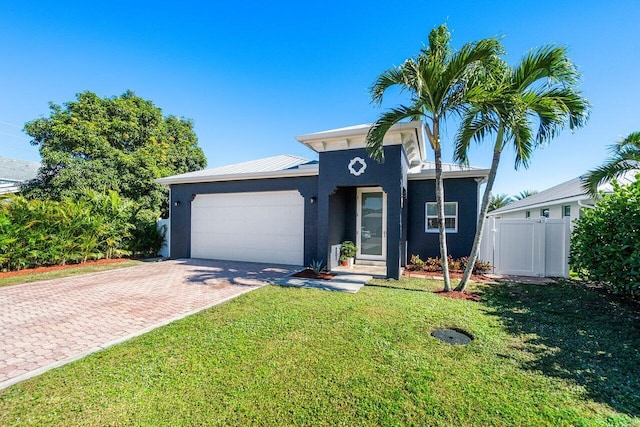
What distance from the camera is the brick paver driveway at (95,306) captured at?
372 centimetres

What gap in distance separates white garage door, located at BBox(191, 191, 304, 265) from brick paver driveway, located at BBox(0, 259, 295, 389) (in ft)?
4.53

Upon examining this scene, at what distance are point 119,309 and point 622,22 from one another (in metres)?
13.6

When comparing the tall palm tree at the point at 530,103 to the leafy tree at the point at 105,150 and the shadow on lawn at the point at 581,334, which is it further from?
the leafy tree at the point at 105,150

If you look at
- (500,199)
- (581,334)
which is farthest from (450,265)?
(500,199)

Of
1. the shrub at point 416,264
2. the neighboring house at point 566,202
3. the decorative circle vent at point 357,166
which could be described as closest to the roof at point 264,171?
the decorative circle vent at point 357,166

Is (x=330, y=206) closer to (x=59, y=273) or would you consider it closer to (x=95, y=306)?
(x=95, y=306)

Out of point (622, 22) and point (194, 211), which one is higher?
point (622, 22)

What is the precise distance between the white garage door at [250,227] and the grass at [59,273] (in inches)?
119

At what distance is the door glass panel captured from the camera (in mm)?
10234

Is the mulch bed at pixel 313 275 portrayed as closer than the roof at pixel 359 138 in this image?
No

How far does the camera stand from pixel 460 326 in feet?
15.0

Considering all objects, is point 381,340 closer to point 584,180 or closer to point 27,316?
point 27,316

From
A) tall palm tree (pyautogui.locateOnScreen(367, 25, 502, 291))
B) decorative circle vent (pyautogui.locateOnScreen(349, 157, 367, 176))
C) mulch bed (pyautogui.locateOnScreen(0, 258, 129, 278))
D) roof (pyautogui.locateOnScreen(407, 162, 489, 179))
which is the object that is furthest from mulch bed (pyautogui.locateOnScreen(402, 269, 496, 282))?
mulch bed (pyautogui.locateOnScreen(0, 258, 129, 278))

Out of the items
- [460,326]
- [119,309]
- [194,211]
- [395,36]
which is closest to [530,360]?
[460,326]
